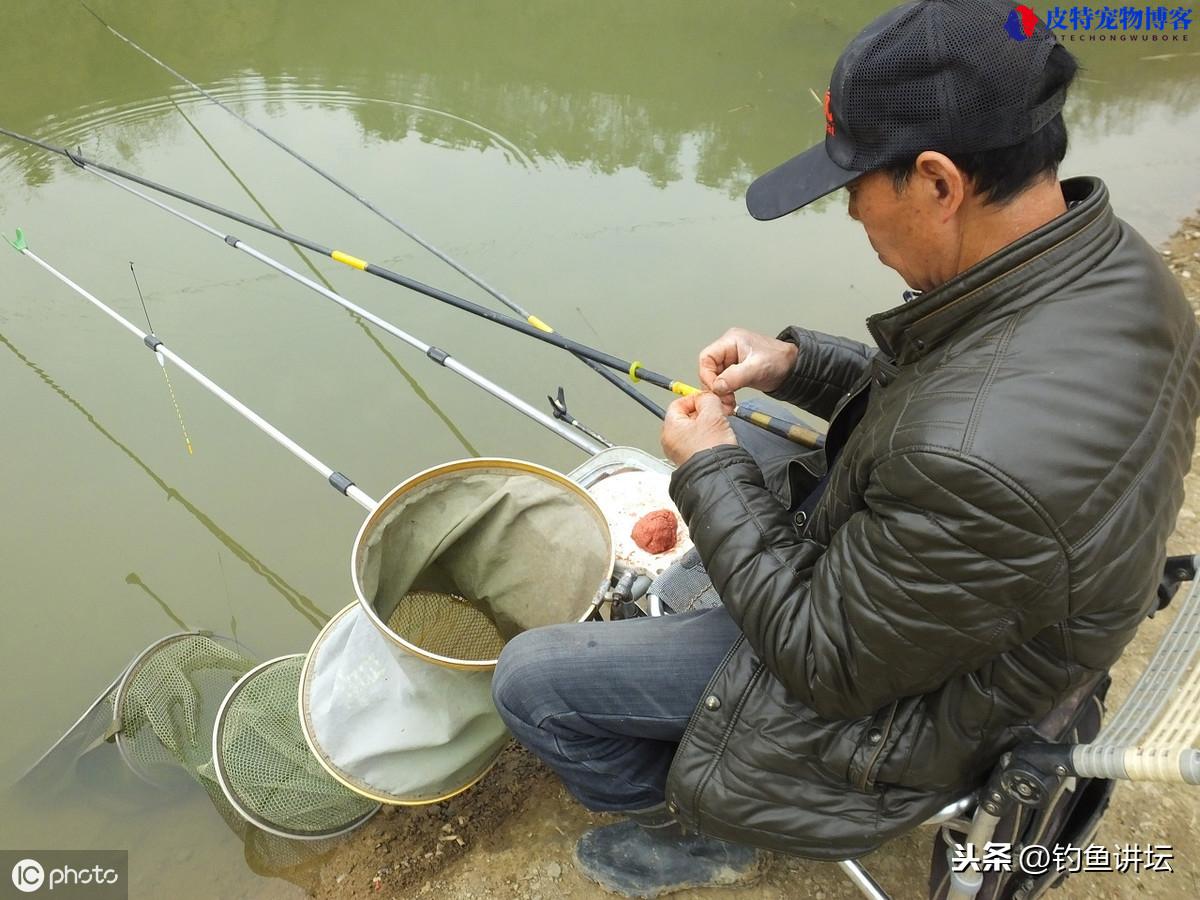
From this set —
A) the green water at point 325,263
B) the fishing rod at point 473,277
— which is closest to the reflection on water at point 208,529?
the green water at point 325,263

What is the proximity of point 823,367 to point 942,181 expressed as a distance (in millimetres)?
862

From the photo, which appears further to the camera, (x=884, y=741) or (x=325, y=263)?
(x=325, y=263)

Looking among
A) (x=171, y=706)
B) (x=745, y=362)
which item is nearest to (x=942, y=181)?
(x=745, y=362)

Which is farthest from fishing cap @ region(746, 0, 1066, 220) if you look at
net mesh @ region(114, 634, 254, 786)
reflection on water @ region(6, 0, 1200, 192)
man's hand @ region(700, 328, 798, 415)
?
reflection on water @ region(6, 0, 1200, 192)

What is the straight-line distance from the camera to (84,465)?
3.22 meters

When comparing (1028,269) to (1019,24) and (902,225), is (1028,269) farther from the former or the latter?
(1019,24)

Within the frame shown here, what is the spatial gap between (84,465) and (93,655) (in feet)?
2.78

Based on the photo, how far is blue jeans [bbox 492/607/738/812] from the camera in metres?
1.50

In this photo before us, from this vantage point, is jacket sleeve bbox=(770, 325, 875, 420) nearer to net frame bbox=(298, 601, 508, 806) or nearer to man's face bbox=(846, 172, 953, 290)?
man's face bbox=(846, 172, 953, 290)

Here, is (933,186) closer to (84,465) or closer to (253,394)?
(253,394)

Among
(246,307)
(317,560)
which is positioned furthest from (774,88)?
(317,560)

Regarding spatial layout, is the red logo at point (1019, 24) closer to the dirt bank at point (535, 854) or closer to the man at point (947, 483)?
the man at point (947, 483)

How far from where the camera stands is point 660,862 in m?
1.90

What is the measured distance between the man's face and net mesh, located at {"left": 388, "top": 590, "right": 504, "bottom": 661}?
1.55 meters
